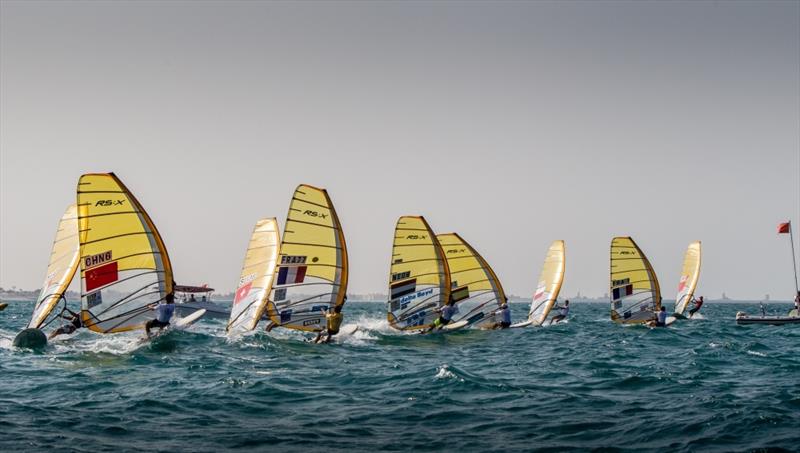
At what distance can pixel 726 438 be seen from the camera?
8.93 m

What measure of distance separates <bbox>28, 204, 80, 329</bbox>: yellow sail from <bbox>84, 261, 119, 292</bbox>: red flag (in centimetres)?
230

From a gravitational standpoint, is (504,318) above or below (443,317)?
below

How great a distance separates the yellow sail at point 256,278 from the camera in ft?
76.3

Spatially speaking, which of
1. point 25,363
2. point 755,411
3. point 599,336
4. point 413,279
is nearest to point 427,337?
point 413,279

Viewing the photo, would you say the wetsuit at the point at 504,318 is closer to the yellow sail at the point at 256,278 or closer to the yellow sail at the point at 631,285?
the yellow sail at the point at 631,285

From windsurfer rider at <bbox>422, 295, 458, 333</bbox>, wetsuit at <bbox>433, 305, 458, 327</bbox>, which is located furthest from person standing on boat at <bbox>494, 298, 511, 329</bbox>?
wetsuit at <bbox>433, 305, 458, 327</bbox>

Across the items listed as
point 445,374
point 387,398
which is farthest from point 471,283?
point 387,398

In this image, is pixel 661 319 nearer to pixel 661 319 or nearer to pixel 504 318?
pixel 661 319

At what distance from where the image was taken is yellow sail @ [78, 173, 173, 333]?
1898 centimetres

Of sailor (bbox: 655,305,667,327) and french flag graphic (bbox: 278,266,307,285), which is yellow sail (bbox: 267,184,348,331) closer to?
french flag graphic (bbox: 278,266,307,285)

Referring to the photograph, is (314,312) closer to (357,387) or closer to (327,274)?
(327,274)

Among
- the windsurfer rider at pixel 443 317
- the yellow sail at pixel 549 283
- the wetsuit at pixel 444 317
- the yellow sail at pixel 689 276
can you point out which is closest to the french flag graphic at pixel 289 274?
the windsurfer rider at pixel 443 317

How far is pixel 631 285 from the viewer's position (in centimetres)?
3412

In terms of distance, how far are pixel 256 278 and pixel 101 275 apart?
18.7 ft
